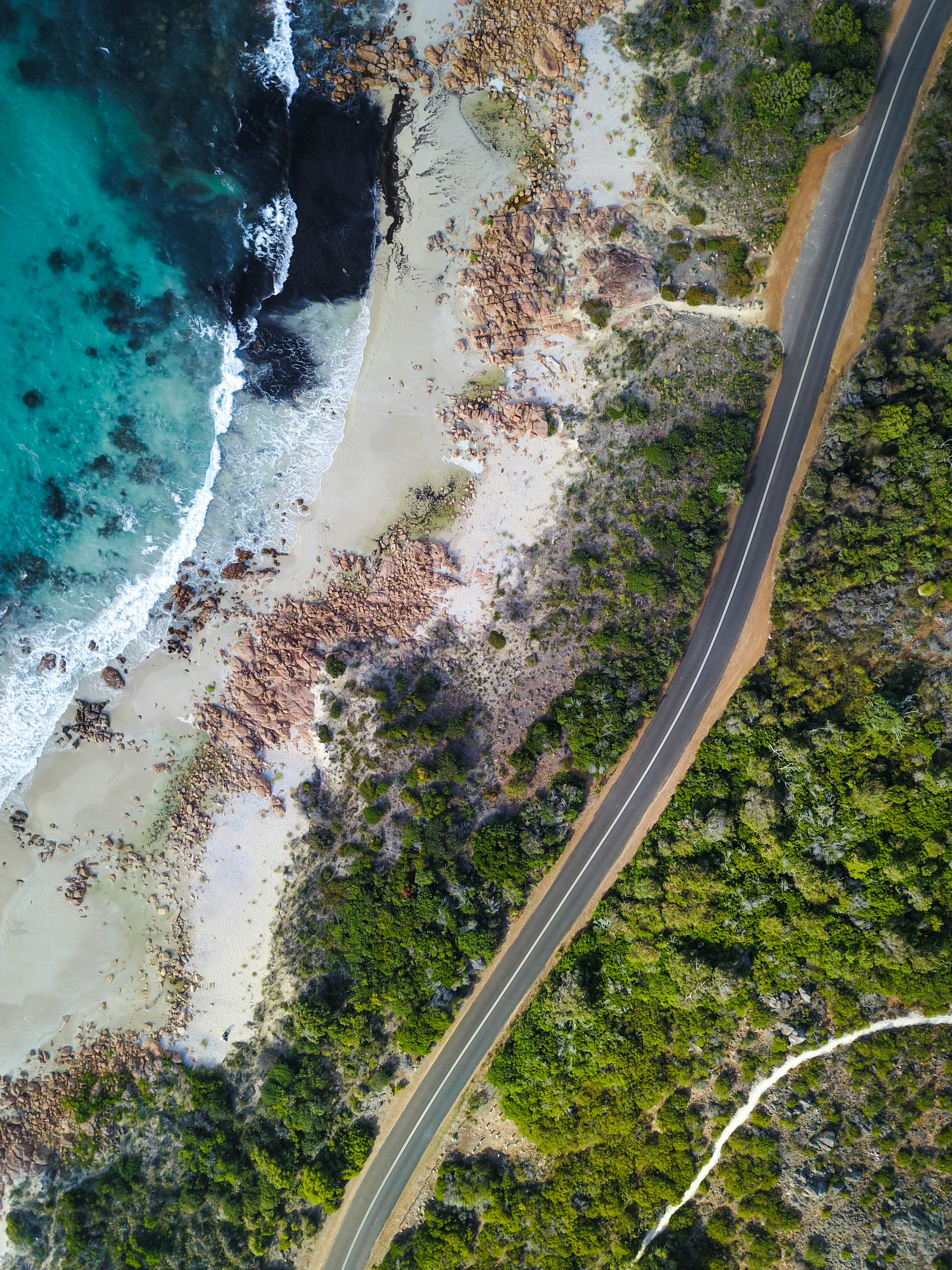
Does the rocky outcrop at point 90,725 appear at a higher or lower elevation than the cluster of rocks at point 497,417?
lower

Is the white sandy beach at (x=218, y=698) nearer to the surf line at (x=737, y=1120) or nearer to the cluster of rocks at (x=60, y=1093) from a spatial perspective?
the cluster of rocks at (x=60, y=1093)

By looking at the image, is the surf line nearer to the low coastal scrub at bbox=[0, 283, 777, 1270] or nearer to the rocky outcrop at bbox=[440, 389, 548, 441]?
the low coastal scrub at bbox=[0, 283, 777, 1270]

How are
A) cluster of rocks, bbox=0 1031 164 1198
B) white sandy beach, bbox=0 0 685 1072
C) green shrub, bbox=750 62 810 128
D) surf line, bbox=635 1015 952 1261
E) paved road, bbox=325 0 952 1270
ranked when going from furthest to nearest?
cluster of rocks, bbox=0 1031 164 1198 < white sandy beach, bbox=0 0 685 1072 < paved road, bbox=325 0 952 1270 < surf line, bbox=635 1015 952 1261 < green shrub, bbox=750 62 810 128

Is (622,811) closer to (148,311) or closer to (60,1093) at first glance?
(60,1093)

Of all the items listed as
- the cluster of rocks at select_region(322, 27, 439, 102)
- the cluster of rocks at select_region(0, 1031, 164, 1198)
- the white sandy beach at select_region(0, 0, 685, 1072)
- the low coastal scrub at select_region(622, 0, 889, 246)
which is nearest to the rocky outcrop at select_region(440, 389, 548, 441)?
the white sandy beach at select_region(0, 0, 685, 1072)

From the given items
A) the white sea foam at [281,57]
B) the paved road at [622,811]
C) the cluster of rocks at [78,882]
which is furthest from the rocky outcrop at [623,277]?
the cluster of rocks at [78,882]

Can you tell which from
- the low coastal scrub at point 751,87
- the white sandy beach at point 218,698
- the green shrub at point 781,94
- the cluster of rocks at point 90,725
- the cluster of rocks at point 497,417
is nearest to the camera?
the green shrub at point 781,94

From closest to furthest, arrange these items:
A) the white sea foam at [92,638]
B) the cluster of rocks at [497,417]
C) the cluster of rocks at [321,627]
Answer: the cluster of rocks at [497,417] → the cluster of rocks at [321,627] → the white sea foam at [92,638]
